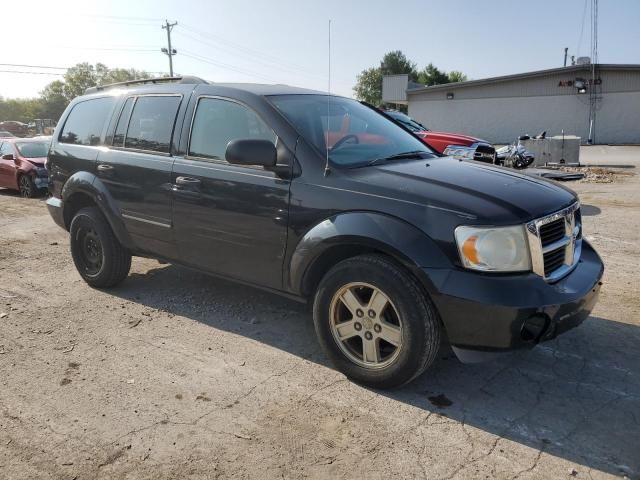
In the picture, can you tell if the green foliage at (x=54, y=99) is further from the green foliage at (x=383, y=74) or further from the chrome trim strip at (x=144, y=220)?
the chrome trim strip at (x=144, y=220)

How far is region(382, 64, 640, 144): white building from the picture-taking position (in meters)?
29.7

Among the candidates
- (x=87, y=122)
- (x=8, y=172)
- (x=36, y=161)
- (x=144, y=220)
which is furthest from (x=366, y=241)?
(x=8, y=172)

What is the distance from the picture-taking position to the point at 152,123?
4457 millimetres

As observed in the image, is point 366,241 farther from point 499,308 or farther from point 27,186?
point 27,186

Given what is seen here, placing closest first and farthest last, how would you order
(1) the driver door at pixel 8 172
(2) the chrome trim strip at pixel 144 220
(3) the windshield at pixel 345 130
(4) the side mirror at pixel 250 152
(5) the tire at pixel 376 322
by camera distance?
(5) the tire at pixel 376 322 → (4) the side mirror at pixel 250 152 → (3) the windshield at pixel 345 130 → (2) the chrome trim strip at pixel 144 220 → (1) the driver door at pixel 8 172

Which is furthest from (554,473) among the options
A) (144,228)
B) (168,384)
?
(144,228)

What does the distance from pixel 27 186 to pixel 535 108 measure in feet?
94.9

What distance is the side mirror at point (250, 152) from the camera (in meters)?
3.38

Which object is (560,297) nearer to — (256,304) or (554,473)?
(554,473)

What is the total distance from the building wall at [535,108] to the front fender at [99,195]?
3160 cm

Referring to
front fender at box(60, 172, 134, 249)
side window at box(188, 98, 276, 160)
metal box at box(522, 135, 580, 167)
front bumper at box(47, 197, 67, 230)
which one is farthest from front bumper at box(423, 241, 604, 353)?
metal box at box(522, 135, 580, 167)

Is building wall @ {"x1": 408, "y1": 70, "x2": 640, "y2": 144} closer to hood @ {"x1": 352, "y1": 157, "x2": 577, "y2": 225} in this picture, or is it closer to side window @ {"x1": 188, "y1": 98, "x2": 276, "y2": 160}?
hood @ {"x1": 352, "y1": 157, "x2": 577, "y2": 225}

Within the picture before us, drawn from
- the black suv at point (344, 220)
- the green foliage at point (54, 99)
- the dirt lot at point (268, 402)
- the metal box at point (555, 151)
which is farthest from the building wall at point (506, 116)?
the green foliage at point (54, 99)

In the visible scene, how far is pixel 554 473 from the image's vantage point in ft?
8.14
